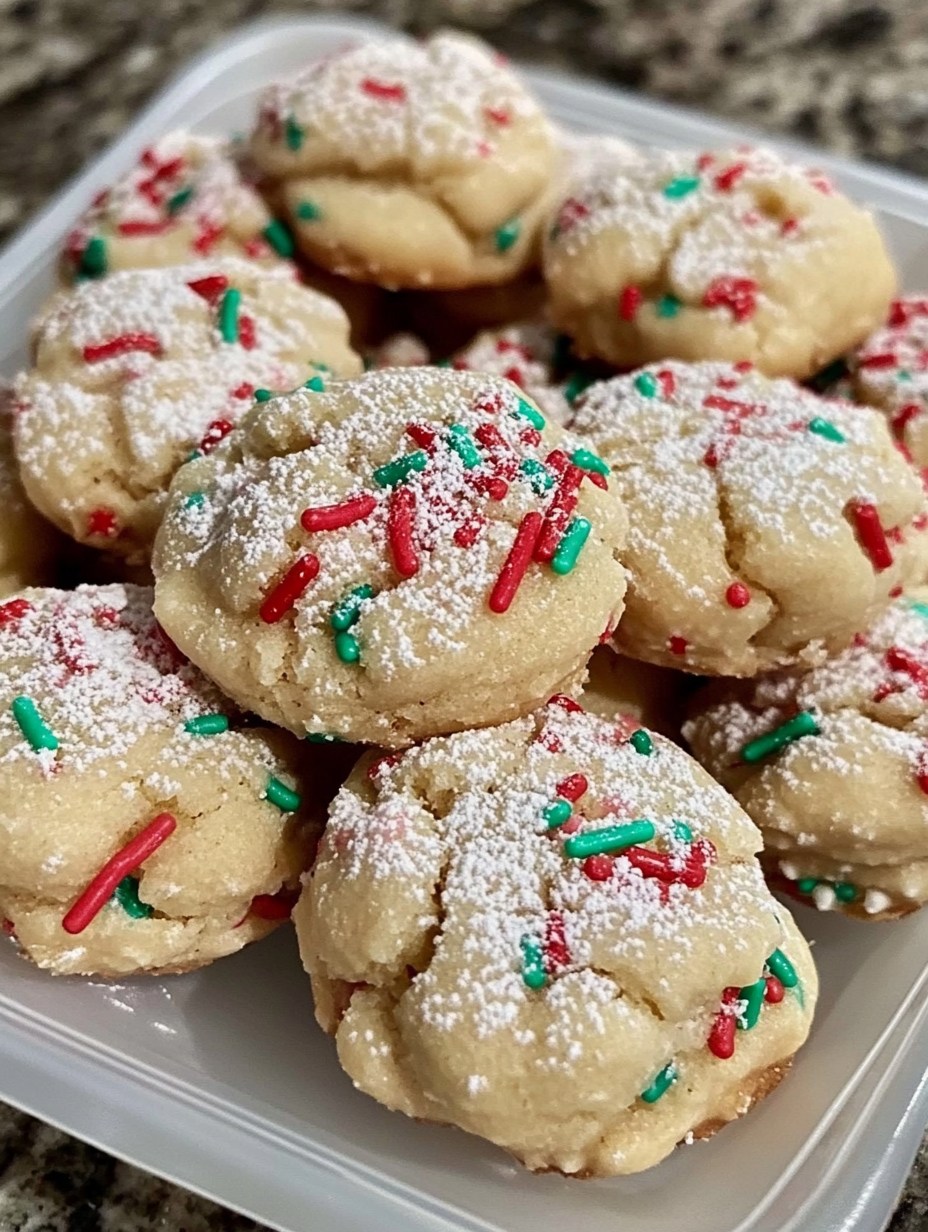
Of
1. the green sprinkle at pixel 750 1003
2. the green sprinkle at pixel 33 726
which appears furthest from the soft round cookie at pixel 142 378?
the green sprinkle at pixel 750 1003

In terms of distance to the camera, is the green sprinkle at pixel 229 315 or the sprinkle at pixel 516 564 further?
the green sprinkle at pixel 229 315

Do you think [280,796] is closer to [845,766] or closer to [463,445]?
[463,445]

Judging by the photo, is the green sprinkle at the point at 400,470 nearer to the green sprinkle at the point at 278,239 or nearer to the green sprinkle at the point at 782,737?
the green sprinkle at the point at 782,737

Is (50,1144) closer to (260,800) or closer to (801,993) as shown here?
(260,800)

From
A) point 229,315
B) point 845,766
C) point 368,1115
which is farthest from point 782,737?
point 229,315

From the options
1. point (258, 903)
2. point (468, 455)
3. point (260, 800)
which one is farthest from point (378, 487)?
point (258, 903)

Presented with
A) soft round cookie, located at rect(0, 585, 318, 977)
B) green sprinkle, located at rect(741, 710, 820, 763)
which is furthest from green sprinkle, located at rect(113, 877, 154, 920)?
green sprinkle, located at rect(741, 710, 820, 763)
